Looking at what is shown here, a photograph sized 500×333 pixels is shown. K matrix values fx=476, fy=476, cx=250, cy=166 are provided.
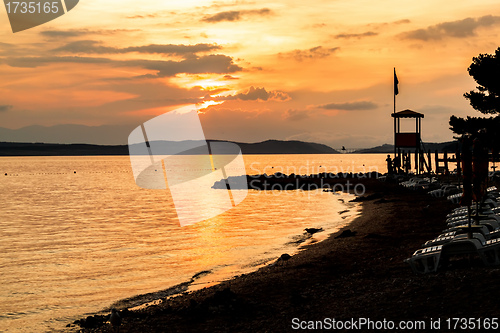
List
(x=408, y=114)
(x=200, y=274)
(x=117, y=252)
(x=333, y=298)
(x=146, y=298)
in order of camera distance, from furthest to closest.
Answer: (x=408, y=114), (x=117, y=252), (x=200, y=274), (x=146, y=298), (x=333, y=298)

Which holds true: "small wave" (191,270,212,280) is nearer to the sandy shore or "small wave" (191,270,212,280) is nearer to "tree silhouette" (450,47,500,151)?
the sandy shore

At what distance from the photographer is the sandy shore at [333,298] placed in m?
7.96

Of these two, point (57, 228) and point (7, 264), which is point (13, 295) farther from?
point (57, 228)

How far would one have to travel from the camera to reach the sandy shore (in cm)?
796

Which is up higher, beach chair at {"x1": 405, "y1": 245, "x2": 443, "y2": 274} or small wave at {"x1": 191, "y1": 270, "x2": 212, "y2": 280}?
beach chair at {"x1": 405, "y1": 245, "x2": 443, "y2": 274}

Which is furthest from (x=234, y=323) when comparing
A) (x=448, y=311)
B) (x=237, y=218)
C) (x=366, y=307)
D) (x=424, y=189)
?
(x=424, y=189)

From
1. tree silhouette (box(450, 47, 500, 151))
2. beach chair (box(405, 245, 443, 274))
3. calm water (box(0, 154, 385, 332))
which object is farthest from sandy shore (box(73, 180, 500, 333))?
tree silhouette (box(450, 47, 500, 151))

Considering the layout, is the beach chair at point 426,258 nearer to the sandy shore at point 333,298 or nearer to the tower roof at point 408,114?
the sandy shore at point 333,298

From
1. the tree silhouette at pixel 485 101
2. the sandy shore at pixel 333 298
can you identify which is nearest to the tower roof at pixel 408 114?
the tree silhouette at pixel 485 101

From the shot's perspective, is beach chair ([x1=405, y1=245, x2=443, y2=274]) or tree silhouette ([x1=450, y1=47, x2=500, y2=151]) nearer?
beach chair ([x1=405, y1=245, x2=443, y2=274])

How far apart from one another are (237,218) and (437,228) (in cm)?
1829

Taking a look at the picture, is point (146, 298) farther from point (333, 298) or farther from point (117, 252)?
point (117, 252)

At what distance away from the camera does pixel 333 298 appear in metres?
9.77

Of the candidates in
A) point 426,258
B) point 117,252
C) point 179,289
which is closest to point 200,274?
point 179,289
